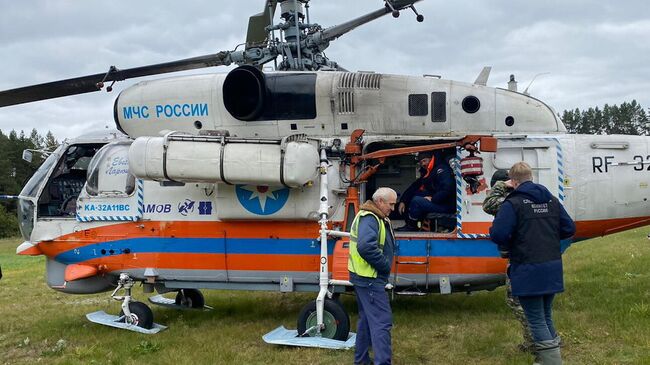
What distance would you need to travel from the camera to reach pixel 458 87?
7.16 meters

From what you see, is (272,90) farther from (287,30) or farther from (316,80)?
(287,30)

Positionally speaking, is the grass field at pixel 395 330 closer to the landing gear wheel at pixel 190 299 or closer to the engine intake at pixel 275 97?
the landing gear wheel at pixel 190 299

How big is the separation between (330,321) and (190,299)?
3429mm

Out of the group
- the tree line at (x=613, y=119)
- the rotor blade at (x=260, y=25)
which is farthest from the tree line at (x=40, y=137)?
the rotor blade at (x=260, y=25)

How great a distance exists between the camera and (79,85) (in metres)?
8.31

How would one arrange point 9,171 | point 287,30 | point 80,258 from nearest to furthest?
1. point 80,258
2. point 287,30
3. point 9,171

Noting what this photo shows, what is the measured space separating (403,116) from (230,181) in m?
2.44

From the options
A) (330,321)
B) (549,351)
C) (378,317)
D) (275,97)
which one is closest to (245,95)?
(275,97)

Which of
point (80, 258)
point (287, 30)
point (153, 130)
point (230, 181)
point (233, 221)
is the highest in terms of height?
point (287, 30)

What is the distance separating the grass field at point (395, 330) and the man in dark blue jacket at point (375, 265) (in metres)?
0.89

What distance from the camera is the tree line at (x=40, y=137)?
190ft

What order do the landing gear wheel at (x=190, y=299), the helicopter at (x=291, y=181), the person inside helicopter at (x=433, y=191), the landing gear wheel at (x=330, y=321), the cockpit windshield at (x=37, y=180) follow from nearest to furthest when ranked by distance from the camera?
the landing gear wheel at (x=330, y=321)
the helicopter at (x=291, y=181)
the person inside helicopter at (x=433, y=191)
the cockpit windshield at (x=37, y=180)
the landing gear wheel at (x=190, y=299)

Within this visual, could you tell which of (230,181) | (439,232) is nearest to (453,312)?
(439,232)

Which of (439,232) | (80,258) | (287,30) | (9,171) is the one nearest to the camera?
(439,232)
